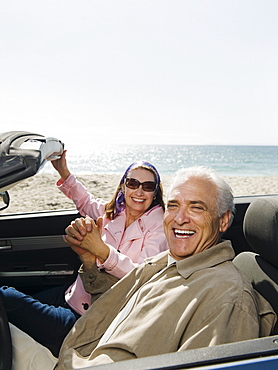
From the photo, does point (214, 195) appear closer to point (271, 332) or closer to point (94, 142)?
point (271, 332)

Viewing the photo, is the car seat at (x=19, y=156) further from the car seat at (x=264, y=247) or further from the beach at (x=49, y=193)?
the beach at (x=49, y=193)

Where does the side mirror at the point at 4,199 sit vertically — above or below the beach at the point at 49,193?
above

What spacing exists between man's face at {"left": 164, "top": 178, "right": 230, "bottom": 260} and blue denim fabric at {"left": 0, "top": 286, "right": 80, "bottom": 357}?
652mm

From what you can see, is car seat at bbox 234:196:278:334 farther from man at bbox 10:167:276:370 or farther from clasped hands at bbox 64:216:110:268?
clasped hands at bbox 64:216:110:268

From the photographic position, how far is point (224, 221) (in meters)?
1.94

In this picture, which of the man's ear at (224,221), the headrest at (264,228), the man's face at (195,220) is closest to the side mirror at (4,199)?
the man's face at (195,220)

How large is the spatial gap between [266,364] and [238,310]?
276 mm

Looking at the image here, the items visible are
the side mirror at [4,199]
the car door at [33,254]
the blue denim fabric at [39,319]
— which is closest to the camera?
the side mirror at [4,199]

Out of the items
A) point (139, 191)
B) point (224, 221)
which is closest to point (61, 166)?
point (139, 191)

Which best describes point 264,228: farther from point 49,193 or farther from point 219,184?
point 49,193

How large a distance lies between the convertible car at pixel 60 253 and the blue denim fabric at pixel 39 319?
39 cm

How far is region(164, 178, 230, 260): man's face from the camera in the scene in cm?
188

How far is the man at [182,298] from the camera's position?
1.46 metres

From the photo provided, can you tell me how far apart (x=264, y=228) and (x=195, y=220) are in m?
0.28
